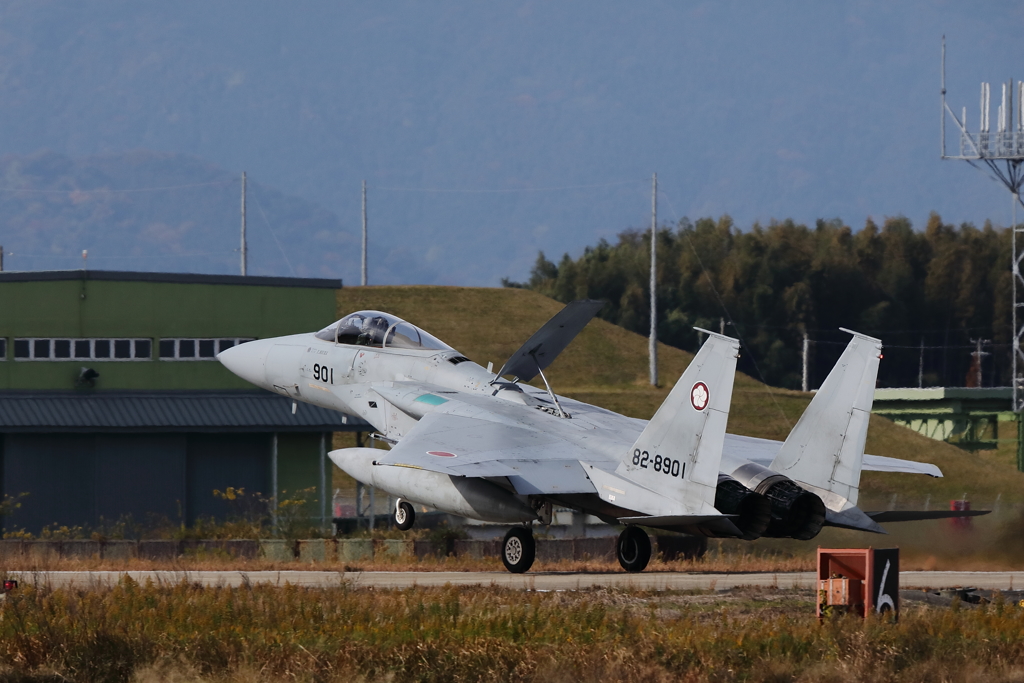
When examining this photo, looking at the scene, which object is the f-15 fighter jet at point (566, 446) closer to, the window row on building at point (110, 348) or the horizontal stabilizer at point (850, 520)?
the horizontal stabilizer at point (850, 520)

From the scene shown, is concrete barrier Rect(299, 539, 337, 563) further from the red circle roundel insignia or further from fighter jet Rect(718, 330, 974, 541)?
the red circle roundel insignia

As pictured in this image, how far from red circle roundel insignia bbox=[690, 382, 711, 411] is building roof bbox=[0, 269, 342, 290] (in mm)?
21969

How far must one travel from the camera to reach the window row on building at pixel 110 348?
1451 inches

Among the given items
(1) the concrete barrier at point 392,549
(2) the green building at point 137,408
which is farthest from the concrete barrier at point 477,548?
(2) the green building at point 137,408

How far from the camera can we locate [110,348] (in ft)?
122

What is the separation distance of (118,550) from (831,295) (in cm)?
7060

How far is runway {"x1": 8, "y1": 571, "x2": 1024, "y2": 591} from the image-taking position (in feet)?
62.2

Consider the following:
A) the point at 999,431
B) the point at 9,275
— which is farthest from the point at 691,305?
the point at 9,275

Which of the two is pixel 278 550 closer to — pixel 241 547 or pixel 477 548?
pixel 241 547

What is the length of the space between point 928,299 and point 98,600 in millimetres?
85046

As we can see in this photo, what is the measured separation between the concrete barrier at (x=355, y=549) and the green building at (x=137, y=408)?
24.1ft

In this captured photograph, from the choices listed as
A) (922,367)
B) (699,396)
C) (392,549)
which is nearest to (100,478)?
(392,549)

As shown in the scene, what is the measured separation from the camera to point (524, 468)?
18.6m

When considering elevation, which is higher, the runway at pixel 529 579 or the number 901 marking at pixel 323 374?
the number 901 marking at pixel 323 374
